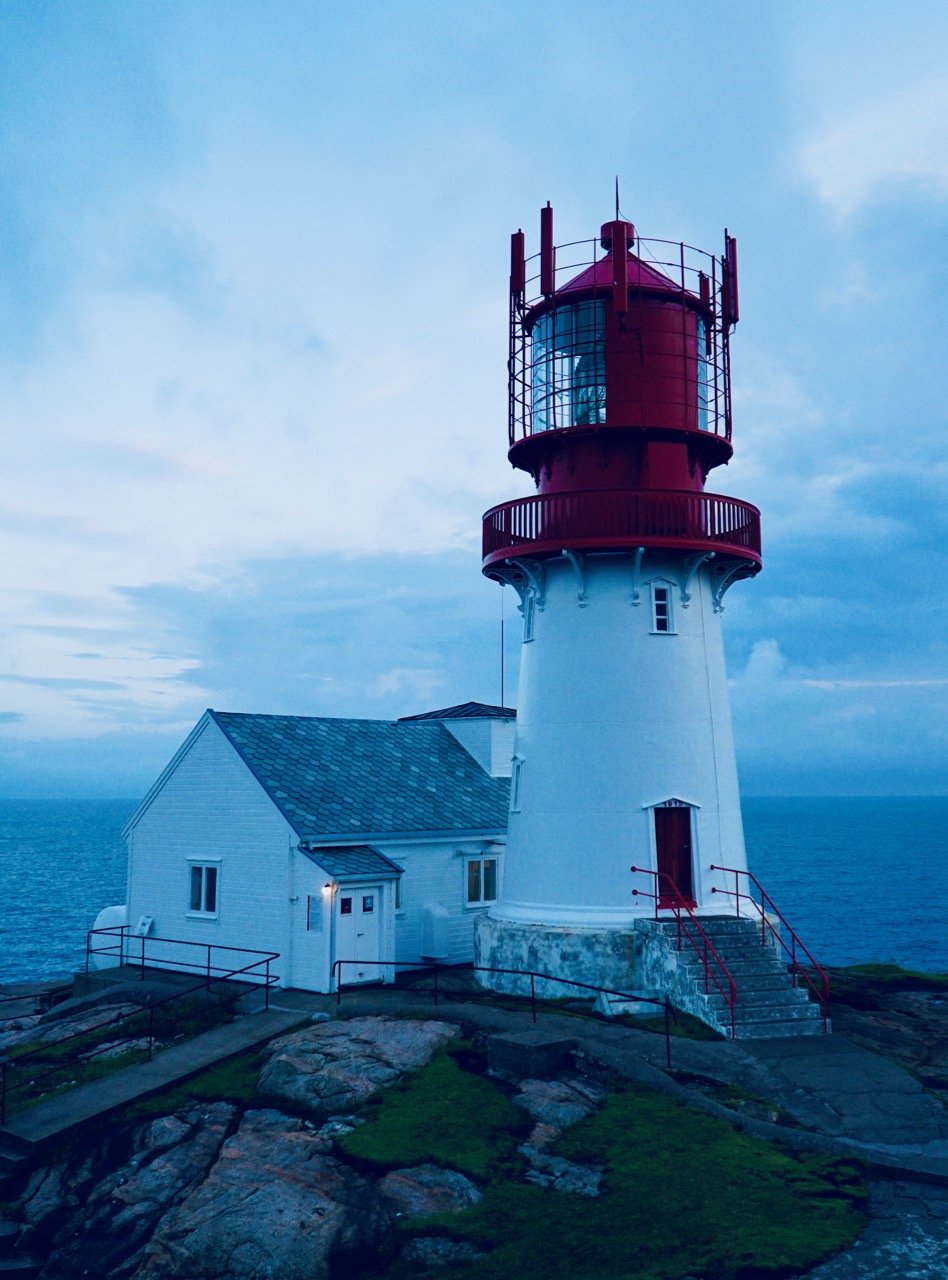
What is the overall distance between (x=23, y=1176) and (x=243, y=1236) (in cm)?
498

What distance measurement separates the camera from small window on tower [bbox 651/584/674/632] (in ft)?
76.3

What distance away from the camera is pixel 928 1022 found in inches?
851

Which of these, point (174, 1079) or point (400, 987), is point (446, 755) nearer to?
point (400, 987)

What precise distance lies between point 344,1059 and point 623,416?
13.2m

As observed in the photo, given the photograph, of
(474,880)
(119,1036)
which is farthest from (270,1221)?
(474,880)

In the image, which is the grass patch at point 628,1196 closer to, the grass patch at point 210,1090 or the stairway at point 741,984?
the grass patch at point 210,1090

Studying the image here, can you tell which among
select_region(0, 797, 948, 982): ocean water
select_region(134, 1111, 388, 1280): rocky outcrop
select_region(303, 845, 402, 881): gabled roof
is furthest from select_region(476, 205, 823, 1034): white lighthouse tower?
select_region(0, 797, 948, 982): ocean water

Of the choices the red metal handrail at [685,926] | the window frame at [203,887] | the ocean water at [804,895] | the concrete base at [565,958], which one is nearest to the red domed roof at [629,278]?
the red metal handrail at [685,926]

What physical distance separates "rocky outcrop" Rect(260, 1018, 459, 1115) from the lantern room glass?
39.9 ft

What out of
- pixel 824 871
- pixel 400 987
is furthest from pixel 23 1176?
pixel 824 871

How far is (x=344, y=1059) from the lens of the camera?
18.0m

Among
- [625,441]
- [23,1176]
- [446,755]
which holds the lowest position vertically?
[23,1176]

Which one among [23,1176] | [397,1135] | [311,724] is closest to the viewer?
[397,1135]

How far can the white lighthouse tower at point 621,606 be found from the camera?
22.4 m
